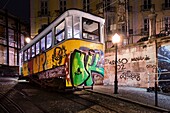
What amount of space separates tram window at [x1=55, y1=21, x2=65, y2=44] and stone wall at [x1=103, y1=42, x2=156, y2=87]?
6.62 m

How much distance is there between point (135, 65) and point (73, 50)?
279 inches

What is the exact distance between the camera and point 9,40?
1460 inches

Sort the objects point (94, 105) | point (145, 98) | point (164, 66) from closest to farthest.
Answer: point (94, 105) → point (145, 98) → point (164, 66)

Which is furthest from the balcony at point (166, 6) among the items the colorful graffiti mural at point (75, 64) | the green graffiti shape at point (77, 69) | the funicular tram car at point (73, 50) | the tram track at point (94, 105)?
the tram track at point (94, 105)

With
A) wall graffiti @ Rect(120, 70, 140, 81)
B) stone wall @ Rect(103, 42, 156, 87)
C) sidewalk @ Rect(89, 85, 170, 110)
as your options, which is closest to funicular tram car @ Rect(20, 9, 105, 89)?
sidewalk @ Rect(89, 85, 170, 110)

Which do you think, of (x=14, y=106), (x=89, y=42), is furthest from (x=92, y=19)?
(x=14, y=106)

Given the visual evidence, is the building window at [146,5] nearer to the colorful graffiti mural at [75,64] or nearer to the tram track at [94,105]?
the colorful graffiti mural at [75,64]

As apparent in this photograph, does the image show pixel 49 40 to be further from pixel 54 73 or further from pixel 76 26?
pixel 76 26

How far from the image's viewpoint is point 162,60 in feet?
47.4

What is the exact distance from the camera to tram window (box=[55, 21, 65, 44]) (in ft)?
39.2

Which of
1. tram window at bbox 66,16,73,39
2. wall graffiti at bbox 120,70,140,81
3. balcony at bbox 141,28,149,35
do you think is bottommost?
wall graffiti at bbox 120,70,140,81

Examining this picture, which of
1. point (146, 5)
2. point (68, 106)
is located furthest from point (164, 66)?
point (146, 5)

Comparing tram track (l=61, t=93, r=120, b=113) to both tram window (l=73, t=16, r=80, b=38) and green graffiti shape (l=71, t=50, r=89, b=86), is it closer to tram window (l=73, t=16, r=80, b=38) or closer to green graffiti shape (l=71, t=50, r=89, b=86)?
green graffiti shape (l=71, t=50, r=89, b=86)

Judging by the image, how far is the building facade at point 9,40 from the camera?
115ft
